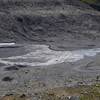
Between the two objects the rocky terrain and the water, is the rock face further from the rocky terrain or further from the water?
the water

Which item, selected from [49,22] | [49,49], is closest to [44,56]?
[49,49]

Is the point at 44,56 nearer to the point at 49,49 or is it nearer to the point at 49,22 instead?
the point at 49,49

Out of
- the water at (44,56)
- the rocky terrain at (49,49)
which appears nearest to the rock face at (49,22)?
the rocky terrain at (49,49)

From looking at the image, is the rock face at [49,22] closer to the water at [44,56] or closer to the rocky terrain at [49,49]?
the rocky terrain at [49,49]

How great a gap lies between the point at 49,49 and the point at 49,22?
9683 mm

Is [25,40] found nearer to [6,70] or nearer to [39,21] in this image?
[39,21]

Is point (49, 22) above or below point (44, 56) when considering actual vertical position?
below

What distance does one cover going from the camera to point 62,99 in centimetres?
1492

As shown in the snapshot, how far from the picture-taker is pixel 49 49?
36.1 metres

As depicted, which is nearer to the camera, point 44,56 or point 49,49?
point 44,56

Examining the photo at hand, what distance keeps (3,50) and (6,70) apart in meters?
8.20

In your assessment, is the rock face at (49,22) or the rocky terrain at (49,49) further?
the rock face at (49,22)

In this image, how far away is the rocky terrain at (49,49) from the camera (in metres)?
20.7

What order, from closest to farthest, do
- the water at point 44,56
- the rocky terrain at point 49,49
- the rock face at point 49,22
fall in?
the rocky terrain at point 49,49 < the water at point 44,56 < the rock face at point 49,22
